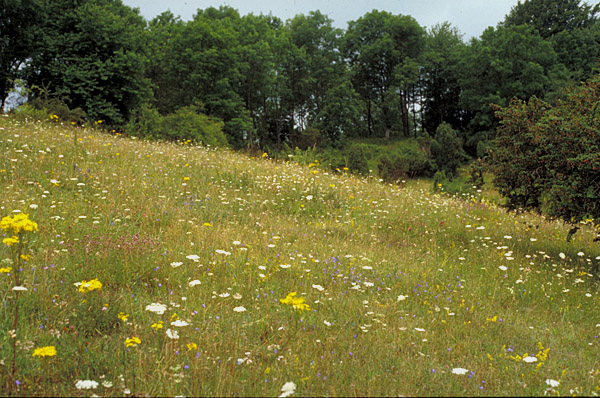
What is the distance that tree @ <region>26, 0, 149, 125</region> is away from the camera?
26.2 m

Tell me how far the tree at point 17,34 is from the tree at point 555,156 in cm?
2935

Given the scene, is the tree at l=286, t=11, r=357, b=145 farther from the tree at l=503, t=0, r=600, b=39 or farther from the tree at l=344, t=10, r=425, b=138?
the tree at l=503, t=0, r=600, b=39

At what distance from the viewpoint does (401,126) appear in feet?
172

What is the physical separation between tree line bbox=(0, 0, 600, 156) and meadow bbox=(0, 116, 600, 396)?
1478 cm

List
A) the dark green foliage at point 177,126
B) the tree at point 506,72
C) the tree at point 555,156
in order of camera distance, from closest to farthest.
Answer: the tree at point 555,156 → the dark green foliage at point 177,126 → the tree at point 506,72

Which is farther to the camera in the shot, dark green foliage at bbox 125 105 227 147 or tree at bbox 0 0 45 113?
tree at bbox 0 0 45 113

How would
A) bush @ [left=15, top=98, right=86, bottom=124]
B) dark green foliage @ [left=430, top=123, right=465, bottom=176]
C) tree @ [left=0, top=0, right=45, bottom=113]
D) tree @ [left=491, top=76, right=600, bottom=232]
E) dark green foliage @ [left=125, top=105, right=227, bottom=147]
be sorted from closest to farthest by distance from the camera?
1. tree @ [left=491, top=76, right=600, bottom=232]
2. bush @ [left=15, top=98, right=86, bottom=124]
3. dark green foliage @ [left=125, top=105, right=227, bottom=147]
4. tree @ [left=0, top=0, right=45, bottom=113]
5. dark green foliage @ [left=430, top=123, right=465, bottom=176]

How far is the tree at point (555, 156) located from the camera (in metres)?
6.27

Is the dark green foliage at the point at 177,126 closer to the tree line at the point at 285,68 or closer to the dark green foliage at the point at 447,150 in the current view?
the tree line at the point at 285,68

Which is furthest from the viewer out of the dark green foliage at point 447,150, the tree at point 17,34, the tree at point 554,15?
the tree at point 554,15

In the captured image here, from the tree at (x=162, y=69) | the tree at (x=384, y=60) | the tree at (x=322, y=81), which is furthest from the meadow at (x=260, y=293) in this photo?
the tree at (x=384, y=60)

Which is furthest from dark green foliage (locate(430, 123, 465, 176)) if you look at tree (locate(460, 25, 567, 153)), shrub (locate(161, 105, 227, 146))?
shrub (locate(161, 105, 227, 146))

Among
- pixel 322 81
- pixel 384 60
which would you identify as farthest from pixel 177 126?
pixel 384 60

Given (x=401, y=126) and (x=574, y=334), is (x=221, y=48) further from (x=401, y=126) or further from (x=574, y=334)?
(x=574, y=334)
